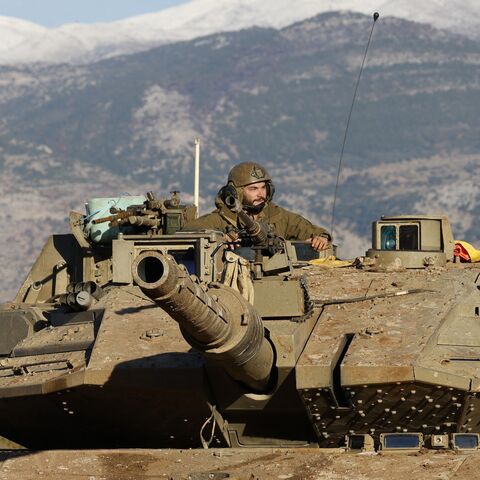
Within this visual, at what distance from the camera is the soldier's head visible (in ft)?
85.4

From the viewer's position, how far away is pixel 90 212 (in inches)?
→ 1054

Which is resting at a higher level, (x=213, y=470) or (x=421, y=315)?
(x=421, y=315)

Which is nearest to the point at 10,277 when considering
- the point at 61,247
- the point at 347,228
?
the point at 347,228

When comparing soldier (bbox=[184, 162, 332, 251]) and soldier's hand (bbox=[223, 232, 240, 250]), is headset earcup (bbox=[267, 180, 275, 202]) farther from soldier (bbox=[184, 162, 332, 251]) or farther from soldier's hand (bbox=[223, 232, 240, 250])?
soldier's hand (bbox=[223, 232, 240, 250])

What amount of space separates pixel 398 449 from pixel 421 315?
1.78m

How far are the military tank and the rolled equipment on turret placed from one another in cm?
2

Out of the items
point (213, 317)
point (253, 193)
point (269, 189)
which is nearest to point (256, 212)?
point (253, 193)

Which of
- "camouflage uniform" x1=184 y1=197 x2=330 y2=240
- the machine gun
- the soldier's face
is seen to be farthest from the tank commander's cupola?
the machine gun

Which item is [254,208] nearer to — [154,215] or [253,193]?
[253,193]

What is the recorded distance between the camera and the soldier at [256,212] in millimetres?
25703

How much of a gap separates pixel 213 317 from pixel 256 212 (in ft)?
23.1

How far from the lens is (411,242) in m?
24.4

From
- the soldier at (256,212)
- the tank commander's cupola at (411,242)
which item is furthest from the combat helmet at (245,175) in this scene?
the tank commander's cupola at (411,242)

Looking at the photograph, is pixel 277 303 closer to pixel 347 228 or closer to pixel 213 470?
pixel 213 470
